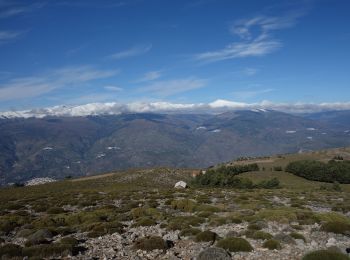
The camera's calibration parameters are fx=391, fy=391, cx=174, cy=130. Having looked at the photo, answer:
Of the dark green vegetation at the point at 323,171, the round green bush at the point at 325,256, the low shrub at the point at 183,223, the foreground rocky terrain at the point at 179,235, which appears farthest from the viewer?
the dark green vegetation at the point at 323,171

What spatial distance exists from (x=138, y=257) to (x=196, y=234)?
280 inches

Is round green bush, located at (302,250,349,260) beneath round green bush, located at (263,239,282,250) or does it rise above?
above

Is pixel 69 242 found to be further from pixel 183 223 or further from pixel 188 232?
pixel 183 223

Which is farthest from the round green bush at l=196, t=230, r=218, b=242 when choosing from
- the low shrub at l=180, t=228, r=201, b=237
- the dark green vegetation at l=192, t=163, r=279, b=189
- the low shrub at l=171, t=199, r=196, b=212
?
the dark green vegetation at l=192, t=163, r=279, b=189

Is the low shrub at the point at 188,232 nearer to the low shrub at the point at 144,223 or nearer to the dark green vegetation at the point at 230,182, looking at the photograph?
the low shrub at the point at 144,223

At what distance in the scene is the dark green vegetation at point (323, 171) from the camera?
360 feet

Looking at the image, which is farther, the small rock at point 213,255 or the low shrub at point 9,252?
→ the low shrub at point 9,252

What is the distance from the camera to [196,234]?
2603 cm

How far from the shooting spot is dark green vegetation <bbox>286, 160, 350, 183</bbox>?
360 feet

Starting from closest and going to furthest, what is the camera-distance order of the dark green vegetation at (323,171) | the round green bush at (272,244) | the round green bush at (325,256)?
the round green bush at (325,256)
the round green bush at (272,244)
the dark green vegetation at (323,171)

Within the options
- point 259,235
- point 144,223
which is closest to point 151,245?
point 259,235

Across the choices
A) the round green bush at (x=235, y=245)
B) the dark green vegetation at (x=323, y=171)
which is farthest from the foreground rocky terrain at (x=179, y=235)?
the dark green vegetation at (x=323, y=171)

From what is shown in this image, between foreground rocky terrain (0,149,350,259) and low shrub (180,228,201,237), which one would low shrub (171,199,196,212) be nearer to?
foreground rocky terrain (0,149,350,259)

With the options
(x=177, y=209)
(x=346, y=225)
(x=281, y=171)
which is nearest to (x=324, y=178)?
(x=281, y=171)
